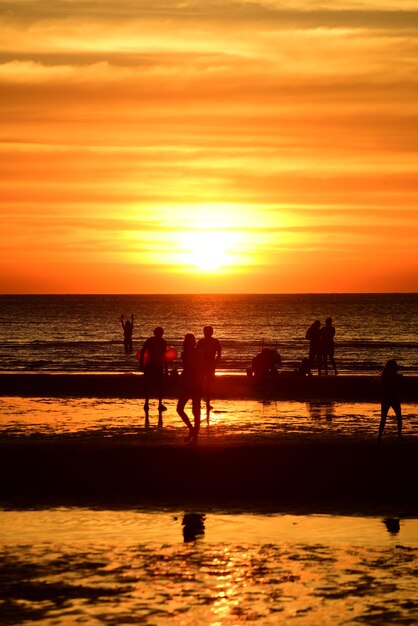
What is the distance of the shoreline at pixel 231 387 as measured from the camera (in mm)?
28188

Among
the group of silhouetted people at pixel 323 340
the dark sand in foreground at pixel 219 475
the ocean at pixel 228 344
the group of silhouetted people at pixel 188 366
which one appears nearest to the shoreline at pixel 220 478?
the dark sand in foreground at pixel 219 475

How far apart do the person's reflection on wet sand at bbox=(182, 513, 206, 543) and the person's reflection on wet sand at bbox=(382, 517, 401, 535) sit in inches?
85.6

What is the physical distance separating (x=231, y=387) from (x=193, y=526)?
18.0 metres

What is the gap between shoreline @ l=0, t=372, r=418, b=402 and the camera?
92.5ft

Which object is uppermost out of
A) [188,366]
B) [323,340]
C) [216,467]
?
[323,340]

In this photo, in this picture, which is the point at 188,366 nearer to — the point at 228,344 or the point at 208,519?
the point at 208,519

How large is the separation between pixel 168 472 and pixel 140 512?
2.09 m

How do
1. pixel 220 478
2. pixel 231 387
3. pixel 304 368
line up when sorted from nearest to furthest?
pixel 220 478 → pixel 231 387 → pixel 304 368

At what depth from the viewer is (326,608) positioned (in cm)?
900

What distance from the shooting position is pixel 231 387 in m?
30.1

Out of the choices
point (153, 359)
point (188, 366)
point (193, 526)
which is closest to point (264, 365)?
point (153, 359)

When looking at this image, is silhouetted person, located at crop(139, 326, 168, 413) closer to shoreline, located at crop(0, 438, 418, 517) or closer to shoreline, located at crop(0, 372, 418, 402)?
shoreline, located at crop(0, 438, 418, 517)

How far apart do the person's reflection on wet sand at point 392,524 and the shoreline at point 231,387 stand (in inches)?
572

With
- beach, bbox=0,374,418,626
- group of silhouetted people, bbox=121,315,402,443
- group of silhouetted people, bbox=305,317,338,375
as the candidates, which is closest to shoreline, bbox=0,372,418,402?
group of silhouetted people, bbox=305,317,338,375
